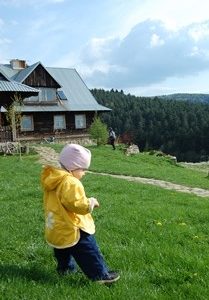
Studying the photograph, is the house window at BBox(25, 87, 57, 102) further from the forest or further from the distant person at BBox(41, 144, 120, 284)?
the forest

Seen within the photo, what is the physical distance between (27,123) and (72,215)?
39258 mm

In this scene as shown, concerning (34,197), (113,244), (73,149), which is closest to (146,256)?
(113,244)


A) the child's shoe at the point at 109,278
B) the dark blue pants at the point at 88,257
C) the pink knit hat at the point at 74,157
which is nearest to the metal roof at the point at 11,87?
the pink knit hat at the point at 74,157

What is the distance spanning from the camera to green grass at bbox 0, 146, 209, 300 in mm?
4785

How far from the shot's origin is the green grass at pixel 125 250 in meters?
4.79

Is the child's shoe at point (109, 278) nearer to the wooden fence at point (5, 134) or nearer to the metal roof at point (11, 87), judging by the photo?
the metal roof at point (11, 87)

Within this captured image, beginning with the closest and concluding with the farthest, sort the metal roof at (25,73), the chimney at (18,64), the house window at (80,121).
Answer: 1. the metal roof at (25,73)
2. the chimney at (18,64)
3. the house window at (80,121)

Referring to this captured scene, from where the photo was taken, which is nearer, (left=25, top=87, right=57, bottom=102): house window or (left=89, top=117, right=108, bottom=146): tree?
(left=89, top=117, right=108, bottom=146): tree

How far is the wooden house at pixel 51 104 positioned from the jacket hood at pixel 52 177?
3687 centimetres

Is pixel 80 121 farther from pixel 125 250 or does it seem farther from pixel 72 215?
pixel 72 215

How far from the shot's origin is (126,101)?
118938 millimetres

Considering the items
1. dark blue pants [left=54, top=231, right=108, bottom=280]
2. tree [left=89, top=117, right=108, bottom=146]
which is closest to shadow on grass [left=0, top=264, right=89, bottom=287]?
dark blue pants [left=54, top=231, right=108, bottom=280]

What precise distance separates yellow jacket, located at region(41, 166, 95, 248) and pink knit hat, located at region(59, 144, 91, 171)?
97mm

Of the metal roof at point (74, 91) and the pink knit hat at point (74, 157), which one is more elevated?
the metal roof at point (74, 91)
